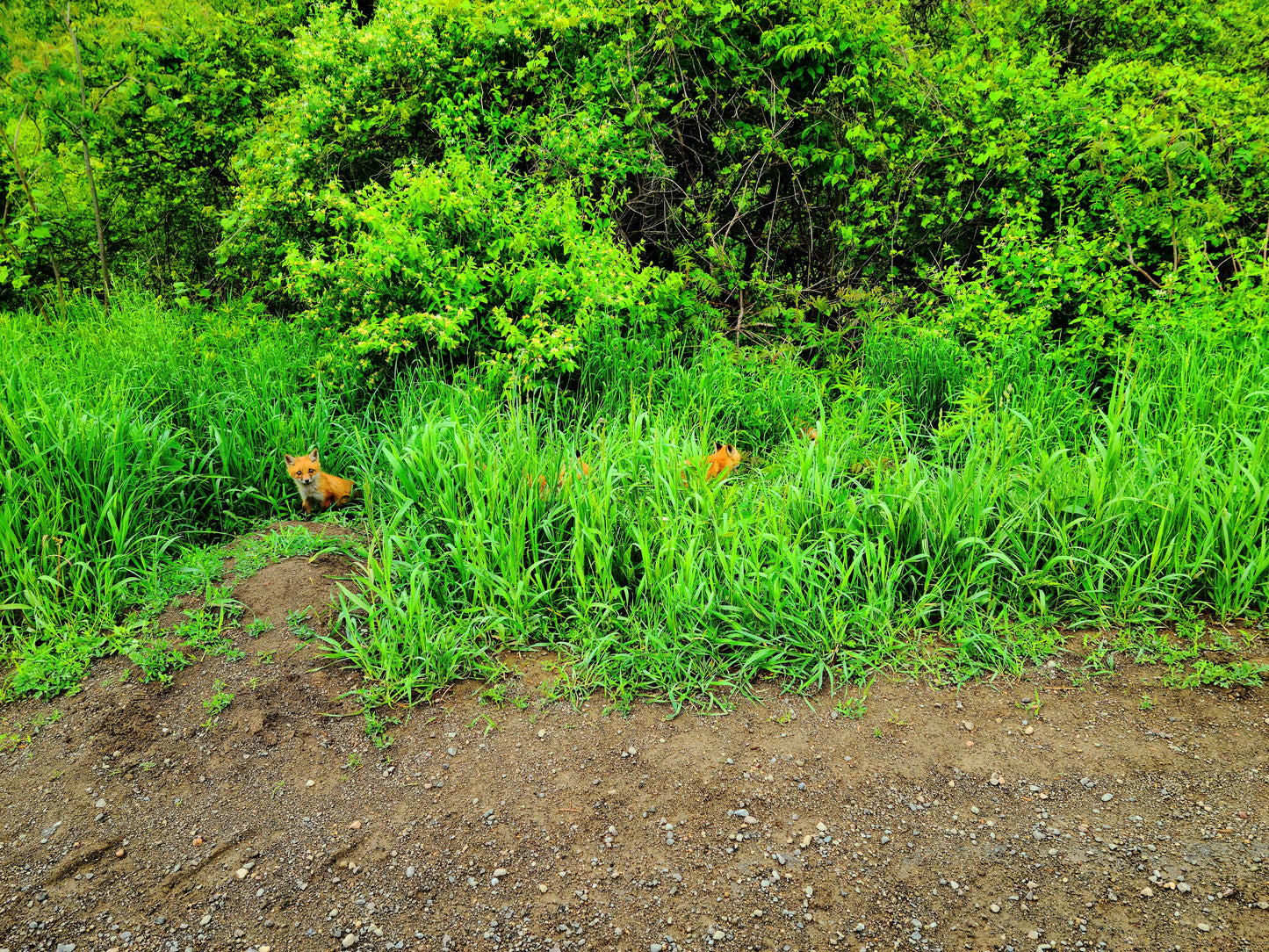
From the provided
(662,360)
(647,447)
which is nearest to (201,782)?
(647,447)

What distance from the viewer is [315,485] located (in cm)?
363

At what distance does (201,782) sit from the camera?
2363 millimetres

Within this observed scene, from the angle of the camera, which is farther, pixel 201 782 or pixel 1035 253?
pixel 1035 253

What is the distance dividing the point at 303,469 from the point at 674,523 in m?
1.84

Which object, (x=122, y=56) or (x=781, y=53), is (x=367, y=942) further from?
(x=122, y=56)

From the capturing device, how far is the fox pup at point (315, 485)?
3570mm

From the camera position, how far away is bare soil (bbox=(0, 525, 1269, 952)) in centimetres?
192

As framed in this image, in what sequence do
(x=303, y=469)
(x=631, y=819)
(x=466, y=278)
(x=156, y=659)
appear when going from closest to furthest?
(x=631, y=819), (x=156, y=659), (x=303, y=469), (x=466, y=278)

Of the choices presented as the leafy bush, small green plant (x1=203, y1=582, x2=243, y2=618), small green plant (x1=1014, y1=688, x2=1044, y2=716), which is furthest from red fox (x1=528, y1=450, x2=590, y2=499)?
small green plant (x1=1014, y1=688, x2=1044, y2=716)

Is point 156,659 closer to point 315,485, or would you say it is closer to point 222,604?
point 222,604

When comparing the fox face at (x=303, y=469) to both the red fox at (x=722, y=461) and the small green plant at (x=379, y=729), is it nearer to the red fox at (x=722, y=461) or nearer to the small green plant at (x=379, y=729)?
the small green plant at (x=379, y=729)

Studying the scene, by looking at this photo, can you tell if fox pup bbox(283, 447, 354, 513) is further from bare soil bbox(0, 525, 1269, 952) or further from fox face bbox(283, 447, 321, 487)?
bare soil bbox(0, 525, 1269, 952)

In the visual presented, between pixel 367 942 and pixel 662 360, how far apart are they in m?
3.60

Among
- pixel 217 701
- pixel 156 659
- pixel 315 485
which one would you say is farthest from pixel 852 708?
pixel 315 485
